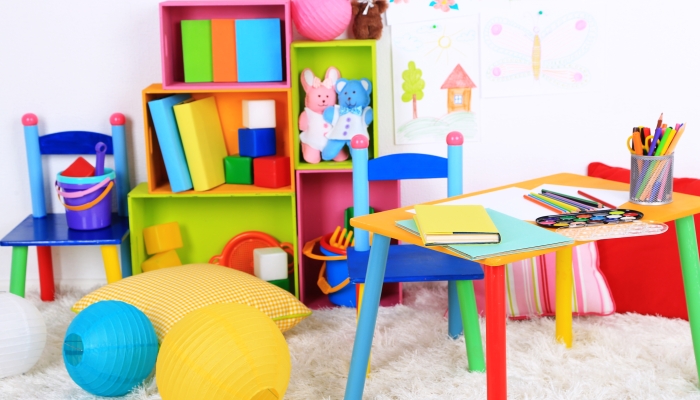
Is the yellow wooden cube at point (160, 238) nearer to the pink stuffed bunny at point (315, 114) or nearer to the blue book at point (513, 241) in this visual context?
the pink stuffed bunny at point (315, 114)

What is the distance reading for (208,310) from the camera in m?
1.77

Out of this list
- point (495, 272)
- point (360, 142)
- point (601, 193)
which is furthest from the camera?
point (360, 142)

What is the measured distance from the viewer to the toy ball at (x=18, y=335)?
1.92 m

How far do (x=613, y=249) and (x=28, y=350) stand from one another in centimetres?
169

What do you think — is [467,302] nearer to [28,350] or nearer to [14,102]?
[28,350]

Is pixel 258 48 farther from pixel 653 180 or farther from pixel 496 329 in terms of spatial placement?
pixel 496 329

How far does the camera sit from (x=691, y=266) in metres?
1.79

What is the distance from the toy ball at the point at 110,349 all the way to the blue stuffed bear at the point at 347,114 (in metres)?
0.84

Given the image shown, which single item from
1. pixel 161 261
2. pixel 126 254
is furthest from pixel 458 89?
pixel 126 254

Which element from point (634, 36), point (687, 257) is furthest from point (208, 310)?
point (634, 36)

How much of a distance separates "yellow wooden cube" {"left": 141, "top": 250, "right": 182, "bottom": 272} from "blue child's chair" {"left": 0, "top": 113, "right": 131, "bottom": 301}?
96 millimetres

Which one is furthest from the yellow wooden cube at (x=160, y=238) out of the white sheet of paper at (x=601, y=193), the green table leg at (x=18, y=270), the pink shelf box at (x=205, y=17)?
the white sheet of paper at (x=601, y=193)

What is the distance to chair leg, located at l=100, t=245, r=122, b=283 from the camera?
95.0 inches

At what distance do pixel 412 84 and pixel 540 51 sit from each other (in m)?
0.42
